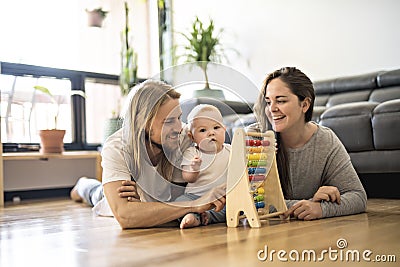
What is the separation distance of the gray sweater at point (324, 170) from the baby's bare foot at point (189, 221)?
382mm

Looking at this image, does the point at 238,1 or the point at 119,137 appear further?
the point at 238,1

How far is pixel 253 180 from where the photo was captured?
1619mm

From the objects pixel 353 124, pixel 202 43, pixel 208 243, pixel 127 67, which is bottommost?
pixel 208 243

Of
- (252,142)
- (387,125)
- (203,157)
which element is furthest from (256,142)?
(387,125)

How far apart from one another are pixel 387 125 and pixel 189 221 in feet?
4.18

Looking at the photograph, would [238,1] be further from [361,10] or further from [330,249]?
[330,249]

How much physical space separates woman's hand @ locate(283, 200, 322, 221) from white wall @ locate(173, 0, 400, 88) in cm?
198

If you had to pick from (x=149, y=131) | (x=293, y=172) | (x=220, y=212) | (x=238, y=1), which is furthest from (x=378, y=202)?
(x=238, y=1)

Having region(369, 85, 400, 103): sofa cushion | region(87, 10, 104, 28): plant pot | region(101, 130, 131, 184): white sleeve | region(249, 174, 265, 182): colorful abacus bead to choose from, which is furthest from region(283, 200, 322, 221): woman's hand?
region(87, 10, 104, 28): plant pot

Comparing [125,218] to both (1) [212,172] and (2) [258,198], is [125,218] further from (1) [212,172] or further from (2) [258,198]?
(2) [258,198]

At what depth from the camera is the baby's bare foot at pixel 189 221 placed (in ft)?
5.16

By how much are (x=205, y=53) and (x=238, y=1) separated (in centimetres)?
60

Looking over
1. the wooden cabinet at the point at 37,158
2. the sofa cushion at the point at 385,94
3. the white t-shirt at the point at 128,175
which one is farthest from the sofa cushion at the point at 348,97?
the white t-shirt at the point at 128,175

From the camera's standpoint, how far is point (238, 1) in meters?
4.18
